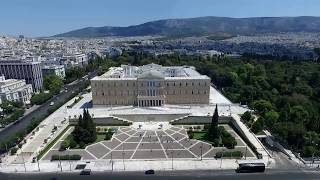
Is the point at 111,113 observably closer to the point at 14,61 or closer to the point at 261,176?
the point at 261,176

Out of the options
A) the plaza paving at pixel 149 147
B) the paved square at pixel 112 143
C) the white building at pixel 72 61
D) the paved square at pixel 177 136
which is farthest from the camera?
the white building at pixel 72 61

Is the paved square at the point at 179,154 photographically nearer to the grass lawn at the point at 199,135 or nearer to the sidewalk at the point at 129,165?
the sidewalk at the point at 129,165

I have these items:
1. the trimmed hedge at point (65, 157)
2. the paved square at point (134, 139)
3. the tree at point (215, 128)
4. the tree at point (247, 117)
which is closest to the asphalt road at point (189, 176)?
the trimmed hedge at point (65, 157)

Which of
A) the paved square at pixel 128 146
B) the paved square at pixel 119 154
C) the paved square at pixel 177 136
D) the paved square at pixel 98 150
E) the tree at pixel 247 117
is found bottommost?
the paved square at pixel 119 154

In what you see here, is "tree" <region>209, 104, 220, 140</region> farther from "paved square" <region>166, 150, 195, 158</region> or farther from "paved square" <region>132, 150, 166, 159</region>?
→ "paved square" <region>132, 150, 166, 159</region>

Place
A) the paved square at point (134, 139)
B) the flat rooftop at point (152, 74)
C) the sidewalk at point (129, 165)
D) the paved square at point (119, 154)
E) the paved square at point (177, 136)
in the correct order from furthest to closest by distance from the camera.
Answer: the flat rooftop at point (152, 74) < the paved square at point (177, 136) < the paved square at point (134, 139) < the paved square at point (119, 154) < the sidewalk at point (129, 165)

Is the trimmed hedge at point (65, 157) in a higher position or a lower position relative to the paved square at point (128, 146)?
higher

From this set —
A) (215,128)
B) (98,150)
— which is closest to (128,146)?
(98,150)

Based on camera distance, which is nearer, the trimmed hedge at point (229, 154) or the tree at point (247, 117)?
the trimmed hedge at point (229, 154)
